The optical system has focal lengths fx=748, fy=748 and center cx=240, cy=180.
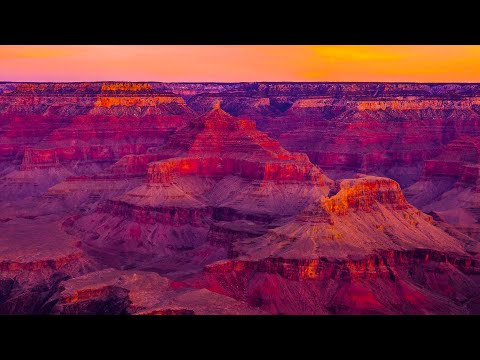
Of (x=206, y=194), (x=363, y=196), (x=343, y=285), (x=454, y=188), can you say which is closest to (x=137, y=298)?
(x=343, y=285)

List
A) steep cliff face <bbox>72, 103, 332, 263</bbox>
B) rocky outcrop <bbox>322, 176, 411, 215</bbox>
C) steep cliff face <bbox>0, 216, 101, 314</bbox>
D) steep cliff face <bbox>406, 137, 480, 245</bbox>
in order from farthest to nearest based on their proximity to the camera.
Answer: steep cliff face <bbox>406, 137, 480, 245</bbox> < steep cliff face <bbox>72, 103, 332, 263</bbox> < rocky outcrop <bbox>322, 176, 411, 215</bbox> < steep cliff face <bbox>0, 216, 101, 314</bbox>

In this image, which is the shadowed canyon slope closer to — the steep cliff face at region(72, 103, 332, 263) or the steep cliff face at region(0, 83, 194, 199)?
the steep cliff face at region(72, 103, 332, 263)

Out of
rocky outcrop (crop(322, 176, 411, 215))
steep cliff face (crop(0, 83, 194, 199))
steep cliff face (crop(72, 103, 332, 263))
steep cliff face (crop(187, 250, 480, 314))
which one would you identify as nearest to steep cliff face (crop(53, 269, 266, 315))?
steep cliff face (crop(187, 250, 480, 314))

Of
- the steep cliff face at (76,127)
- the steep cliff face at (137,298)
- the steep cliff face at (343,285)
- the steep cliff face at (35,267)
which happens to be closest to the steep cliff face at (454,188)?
the steep cliff face at (343,285)

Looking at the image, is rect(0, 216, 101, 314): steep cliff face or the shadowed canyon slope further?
rect(0, 216, 101, 314): steep cliff face

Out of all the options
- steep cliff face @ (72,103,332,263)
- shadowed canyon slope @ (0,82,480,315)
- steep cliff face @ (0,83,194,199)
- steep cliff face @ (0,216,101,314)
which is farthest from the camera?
steep cliff face @ (0,83,194,199)

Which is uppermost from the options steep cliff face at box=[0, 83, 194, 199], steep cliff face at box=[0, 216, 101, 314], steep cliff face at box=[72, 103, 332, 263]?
steep cliff face at box=[0, 83, 194, 199]

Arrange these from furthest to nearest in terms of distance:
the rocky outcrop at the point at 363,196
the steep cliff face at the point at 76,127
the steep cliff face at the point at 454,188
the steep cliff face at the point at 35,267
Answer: the steep cliff face at the point at 76,127 < the steep cliff face at the point at 454,188 < the rocky outcrop at the point at 363,196 < the steep cliff face at the point at 35,267

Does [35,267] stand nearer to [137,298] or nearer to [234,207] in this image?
[137,298]

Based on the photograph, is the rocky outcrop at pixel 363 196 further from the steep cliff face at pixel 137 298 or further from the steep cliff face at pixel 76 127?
the steep cliff face at pixel 76 127
